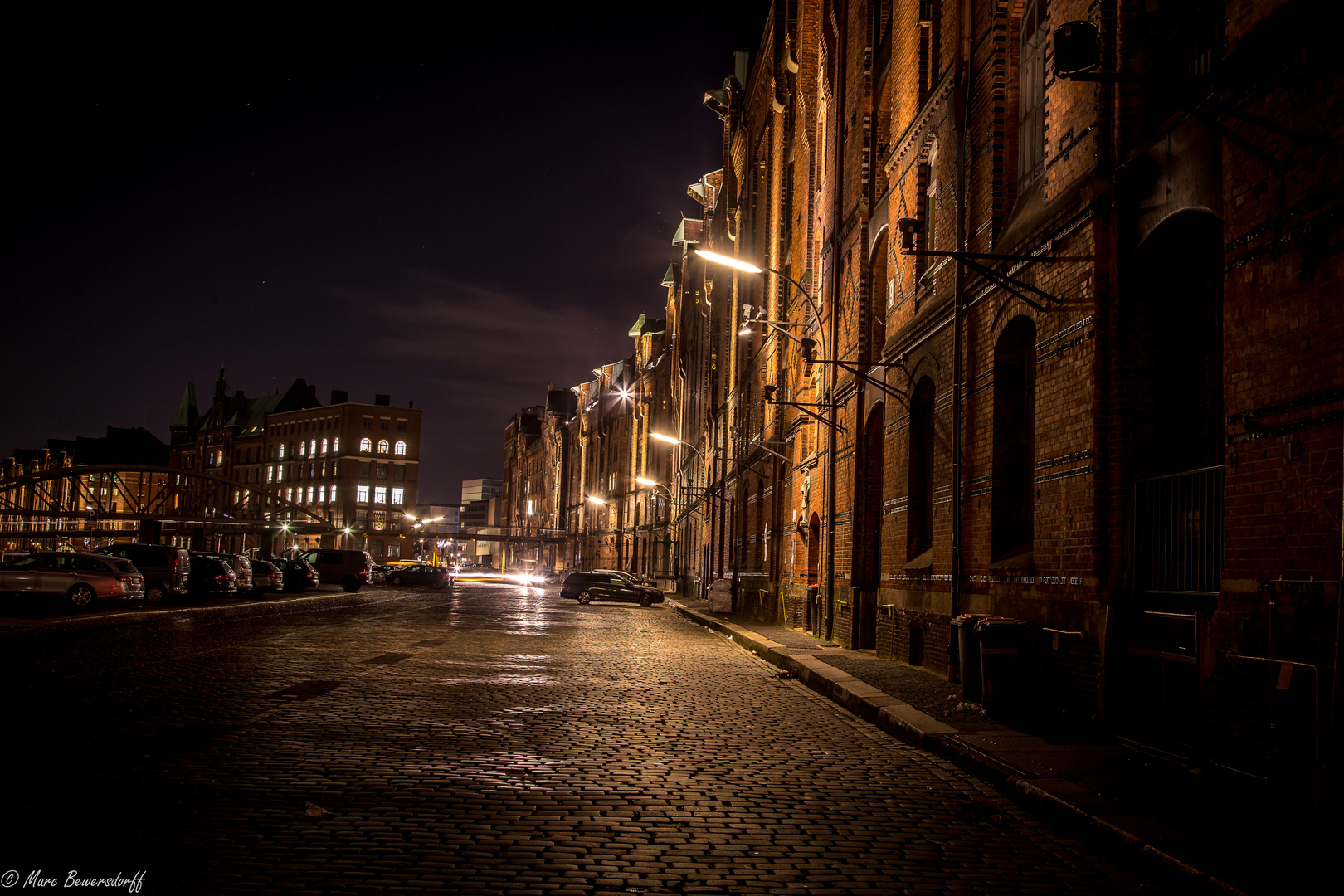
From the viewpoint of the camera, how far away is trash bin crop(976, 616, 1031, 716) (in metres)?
9.94

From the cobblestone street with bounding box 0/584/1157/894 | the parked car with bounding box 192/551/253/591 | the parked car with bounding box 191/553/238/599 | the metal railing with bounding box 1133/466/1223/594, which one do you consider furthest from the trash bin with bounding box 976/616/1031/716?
the parked car with bounding box 192/551/253/591

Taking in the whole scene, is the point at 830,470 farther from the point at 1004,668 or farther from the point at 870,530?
the point at 1004,668

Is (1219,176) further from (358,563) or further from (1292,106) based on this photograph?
(358,563)

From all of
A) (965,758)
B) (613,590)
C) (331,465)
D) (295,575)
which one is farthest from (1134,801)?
(331,465)

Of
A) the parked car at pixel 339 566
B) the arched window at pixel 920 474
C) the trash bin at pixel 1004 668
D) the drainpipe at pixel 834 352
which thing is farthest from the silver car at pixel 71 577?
the parked car at pixel 339 566

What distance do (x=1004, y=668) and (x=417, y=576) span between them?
5521cm

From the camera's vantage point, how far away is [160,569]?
3022 cm

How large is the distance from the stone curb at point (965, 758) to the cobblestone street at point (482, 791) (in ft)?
0.54

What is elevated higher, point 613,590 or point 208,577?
point 208,577

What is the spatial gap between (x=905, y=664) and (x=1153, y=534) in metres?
6.93

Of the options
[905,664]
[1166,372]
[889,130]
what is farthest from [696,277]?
[1166,372]

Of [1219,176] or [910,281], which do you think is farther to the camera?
[910,281]

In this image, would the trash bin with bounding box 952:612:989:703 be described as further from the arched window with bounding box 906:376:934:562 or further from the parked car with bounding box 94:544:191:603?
the parked car with bounding box 94:544:191:603

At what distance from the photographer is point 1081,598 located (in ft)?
33.1
